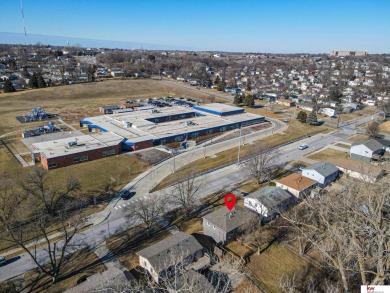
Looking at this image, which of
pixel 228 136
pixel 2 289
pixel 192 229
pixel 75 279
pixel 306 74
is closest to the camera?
pixel 2 289

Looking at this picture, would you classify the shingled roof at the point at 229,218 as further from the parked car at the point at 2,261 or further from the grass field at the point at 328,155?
the grass field at the point at 328,155

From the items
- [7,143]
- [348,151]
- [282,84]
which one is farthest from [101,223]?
[282,84]

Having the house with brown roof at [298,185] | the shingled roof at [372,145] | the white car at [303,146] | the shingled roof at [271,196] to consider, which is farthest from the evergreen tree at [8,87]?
the shingled roof at [372,145]

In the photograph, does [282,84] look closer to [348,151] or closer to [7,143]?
[348,151]

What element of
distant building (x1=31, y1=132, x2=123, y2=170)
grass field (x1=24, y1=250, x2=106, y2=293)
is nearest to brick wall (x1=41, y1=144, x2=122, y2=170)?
distant building (x1=31, y1=132, x2=123, y2=170)

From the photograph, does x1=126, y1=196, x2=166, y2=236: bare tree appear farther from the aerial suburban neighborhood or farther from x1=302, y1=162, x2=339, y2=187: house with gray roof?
x1=302, y1=162, x2=339, y2=187: house with gray roof
